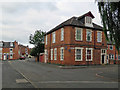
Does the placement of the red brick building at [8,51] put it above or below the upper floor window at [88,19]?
below

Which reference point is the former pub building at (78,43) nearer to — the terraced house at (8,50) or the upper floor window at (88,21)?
the upper floor window at (88,21)

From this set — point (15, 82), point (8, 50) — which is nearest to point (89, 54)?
point (15, 82)

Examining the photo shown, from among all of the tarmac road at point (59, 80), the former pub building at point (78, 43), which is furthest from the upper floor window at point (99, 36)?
the tarmac road at point (59, 80)

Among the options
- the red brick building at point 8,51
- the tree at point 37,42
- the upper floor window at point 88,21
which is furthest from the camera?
the red brick building at point 8,51

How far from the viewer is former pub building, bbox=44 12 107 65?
2266 cm

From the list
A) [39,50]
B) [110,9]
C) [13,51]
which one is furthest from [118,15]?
[13,51]

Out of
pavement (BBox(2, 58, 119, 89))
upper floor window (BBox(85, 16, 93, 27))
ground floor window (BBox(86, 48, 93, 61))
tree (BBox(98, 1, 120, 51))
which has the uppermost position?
upper floor window (BBox(85, 16, 93, 27))

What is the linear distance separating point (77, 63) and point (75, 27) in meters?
6.47

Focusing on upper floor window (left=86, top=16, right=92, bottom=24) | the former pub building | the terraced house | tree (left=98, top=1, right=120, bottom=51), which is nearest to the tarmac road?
tree (left=98, top=1, right=120, bottom=51)

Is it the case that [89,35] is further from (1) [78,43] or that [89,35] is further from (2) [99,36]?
(1) [78,43]

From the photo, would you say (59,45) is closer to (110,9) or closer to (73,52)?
(73,52)

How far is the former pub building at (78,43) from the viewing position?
22656 millimetres

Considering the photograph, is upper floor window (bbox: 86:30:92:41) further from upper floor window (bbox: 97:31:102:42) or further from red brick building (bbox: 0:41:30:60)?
red brick building (bbox: 0:41:30:60)

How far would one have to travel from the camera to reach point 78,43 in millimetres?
23438
